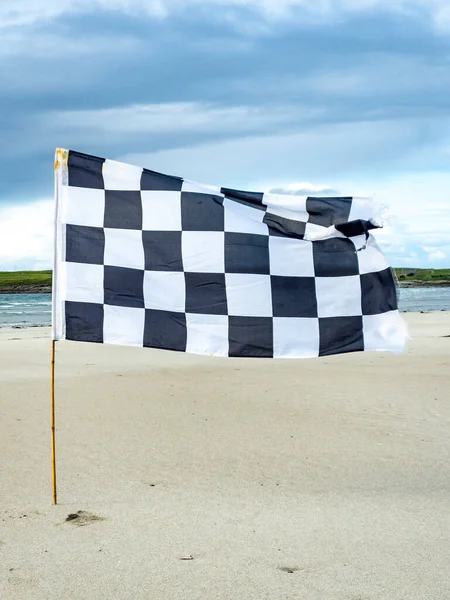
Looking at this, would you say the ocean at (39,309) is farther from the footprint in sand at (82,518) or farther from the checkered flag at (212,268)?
the footprint in sand at (82,518)

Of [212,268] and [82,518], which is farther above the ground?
[212,268]

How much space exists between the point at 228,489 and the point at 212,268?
6.34 feet

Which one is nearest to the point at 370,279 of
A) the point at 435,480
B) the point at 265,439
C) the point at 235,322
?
the point at 235,322

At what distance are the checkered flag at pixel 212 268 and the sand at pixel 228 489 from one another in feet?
4.26

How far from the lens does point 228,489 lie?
633 centimetres

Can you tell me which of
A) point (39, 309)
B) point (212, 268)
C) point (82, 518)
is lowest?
point (82, 518)

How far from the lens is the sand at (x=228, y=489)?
4484mm

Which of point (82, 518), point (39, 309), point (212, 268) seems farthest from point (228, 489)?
point (39, 309)

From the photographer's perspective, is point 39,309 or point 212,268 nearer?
point 212,268

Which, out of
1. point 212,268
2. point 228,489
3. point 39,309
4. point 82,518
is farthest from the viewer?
point 39,309

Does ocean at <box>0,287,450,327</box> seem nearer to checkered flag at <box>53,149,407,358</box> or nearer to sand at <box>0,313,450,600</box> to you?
sand at <box>0,313,450,600</box>

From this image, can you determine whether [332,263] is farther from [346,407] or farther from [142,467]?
[346,407]

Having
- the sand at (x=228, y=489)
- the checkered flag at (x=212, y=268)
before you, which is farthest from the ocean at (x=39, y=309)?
the checkered flag at (x=212, y=268)

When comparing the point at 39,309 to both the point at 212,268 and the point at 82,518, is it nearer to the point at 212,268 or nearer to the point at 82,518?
the point at 212,268
